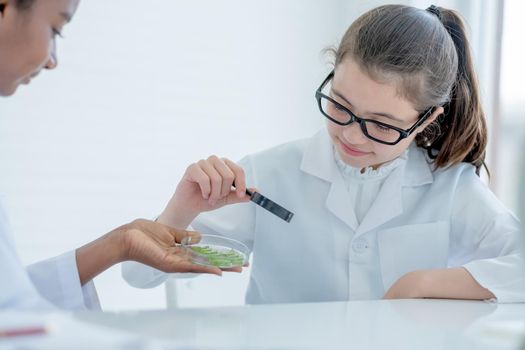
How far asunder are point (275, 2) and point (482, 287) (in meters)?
2.11

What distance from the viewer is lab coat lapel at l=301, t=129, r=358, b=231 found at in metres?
1.62

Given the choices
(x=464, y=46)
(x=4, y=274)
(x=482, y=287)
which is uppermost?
(x=464, y=46)

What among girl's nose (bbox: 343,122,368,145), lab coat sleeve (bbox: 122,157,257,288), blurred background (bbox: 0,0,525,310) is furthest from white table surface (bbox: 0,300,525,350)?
blurred background (bbox: 0,0,525,310)

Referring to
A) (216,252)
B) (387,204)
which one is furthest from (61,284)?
(387,204)

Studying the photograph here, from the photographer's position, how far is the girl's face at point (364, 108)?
145 cm

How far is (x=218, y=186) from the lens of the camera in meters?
1.43

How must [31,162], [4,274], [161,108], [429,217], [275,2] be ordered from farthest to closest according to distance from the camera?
[275,2] < [161,108] < [31,162] < [429,217] < [4,274]

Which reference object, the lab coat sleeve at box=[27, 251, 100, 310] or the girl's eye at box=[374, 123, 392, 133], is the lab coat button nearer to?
the girl's eye at box=[374, 123, 392, 133]

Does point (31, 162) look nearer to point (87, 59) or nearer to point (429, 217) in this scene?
point (87, 59)

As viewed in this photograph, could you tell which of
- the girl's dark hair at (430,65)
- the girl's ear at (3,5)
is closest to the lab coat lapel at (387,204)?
the girl's dark hair at (430,65)

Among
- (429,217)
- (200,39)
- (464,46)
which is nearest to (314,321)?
(429,217)

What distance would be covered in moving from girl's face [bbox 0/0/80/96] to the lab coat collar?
81 centimetres

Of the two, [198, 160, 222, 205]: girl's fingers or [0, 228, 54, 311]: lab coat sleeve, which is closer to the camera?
[0, 228, 54, 311]: lab coat sleeve

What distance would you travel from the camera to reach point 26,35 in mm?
963
